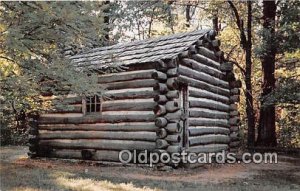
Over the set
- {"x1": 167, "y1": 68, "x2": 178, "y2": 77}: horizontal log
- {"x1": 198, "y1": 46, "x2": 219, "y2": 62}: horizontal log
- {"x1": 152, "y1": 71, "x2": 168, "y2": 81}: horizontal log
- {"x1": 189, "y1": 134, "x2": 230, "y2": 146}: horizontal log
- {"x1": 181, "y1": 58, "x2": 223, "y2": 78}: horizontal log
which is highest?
{"x1": 198, "y1": 46, "x2": 219, "y2": 62}: horizontal log

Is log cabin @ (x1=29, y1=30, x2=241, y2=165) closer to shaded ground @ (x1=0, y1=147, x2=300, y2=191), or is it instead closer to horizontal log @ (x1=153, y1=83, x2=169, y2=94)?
horizontal log @ (x1=153, y1=83, x2=169, y2=94)

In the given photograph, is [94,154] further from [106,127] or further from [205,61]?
[205,61]

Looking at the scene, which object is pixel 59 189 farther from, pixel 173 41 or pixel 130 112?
pixel 173 41

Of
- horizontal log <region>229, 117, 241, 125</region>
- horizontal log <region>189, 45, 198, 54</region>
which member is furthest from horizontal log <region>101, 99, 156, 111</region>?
horizontal log <region>229, 117, 241, 125</region>

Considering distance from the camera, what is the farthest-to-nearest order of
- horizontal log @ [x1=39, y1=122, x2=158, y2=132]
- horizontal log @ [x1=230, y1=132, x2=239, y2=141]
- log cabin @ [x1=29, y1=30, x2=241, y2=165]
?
horizontal log @ [x1=230, y1=132, x2=239, y2=141]
horizontal log @ [x1=39, y1=122, x2=158, y2=132]
log cabin @ [x1=29, y1=30, x2=241, y2=165]

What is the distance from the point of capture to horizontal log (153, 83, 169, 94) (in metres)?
12.5

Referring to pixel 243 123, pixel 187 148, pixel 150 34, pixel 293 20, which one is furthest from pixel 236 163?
pixel 150 34

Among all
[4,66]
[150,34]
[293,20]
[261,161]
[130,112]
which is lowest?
[261,161]

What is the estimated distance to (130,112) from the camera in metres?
13.4

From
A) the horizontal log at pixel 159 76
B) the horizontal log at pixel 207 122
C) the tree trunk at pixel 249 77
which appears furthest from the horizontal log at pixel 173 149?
the tree trunk at pixel 249 77

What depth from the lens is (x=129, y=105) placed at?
1341cm

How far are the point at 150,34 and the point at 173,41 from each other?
1871 cm

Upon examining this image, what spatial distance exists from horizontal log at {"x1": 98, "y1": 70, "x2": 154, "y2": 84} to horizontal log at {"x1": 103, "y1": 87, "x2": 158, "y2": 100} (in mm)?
384

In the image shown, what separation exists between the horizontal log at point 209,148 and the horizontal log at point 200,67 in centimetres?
272
